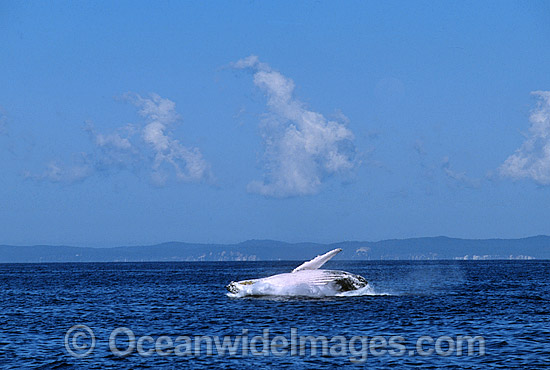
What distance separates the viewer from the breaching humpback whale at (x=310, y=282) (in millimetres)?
52469

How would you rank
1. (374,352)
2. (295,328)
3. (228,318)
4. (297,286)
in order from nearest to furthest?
1. (374,352)
2. (295,328)
3. (228,318)
4. (297,286)

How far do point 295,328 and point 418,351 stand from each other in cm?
886

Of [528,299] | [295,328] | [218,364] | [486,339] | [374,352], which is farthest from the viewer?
[528,299]

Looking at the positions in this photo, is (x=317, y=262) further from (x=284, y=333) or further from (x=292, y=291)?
(x=284, y=333)

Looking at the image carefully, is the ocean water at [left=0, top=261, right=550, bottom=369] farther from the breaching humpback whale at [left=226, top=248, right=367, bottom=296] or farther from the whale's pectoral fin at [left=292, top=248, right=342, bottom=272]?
the whale's pectoral fin at [left=292, top=248, right=342, bottom=272]

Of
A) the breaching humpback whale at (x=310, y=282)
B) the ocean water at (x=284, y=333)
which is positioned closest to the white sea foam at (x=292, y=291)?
the breaching humpback whale at (x=310, y=282)

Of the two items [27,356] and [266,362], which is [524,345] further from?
[27,356]

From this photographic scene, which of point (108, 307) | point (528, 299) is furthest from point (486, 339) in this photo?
point (108, 307)

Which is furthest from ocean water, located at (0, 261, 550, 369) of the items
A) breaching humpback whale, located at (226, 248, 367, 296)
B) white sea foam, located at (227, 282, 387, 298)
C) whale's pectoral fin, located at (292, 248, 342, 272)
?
whale's pectoral fin, located at (292, 248, 342, 272)

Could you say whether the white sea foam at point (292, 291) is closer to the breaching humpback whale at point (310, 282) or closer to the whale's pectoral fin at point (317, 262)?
the breaching humpback whale at point (310, 282)

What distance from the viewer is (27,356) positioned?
31.6 metres

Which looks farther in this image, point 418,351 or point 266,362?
point 418,351

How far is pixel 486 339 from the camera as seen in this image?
34.8 m

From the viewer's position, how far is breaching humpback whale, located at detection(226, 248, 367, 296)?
172 ft
